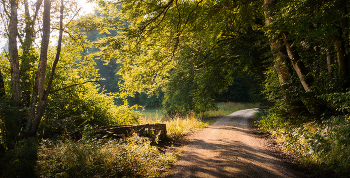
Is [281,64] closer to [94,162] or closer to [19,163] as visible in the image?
[94,162]

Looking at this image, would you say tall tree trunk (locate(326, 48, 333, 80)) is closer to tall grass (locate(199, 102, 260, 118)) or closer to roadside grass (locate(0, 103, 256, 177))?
roadside grass (locate(0, 103, 256, 177))

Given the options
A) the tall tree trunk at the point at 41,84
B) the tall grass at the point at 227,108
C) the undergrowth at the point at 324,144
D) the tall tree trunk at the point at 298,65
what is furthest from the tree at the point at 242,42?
the tall grass at the point at 227,108

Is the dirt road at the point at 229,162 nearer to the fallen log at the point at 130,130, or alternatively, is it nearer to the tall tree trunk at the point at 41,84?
the fallen log at the point at 130,130

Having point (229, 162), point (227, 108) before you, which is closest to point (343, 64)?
point (229, 162)

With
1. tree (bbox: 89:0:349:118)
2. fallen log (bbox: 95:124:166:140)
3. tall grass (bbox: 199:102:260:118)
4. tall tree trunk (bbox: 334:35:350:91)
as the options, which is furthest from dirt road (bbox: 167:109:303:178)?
tall grass (bbox: 199:102:260:118)

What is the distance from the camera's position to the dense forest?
4.51 metres

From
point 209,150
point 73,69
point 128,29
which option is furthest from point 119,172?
point 73,69

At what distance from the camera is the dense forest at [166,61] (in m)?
4.51

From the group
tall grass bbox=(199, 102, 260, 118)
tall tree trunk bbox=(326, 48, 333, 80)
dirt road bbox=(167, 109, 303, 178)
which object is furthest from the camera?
tall grass bbox=(199, 102, 260, 118)

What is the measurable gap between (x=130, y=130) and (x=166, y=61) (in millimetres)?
4971

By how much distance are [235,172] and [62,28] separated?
715 centimetres

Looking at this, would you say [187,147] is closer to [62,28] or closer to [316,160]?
[316,160]

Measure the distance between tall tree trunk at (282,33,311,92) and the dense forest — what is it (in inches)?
1.3

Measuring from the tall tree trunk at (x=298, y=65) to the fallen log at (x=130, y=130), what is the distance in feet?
16.3
